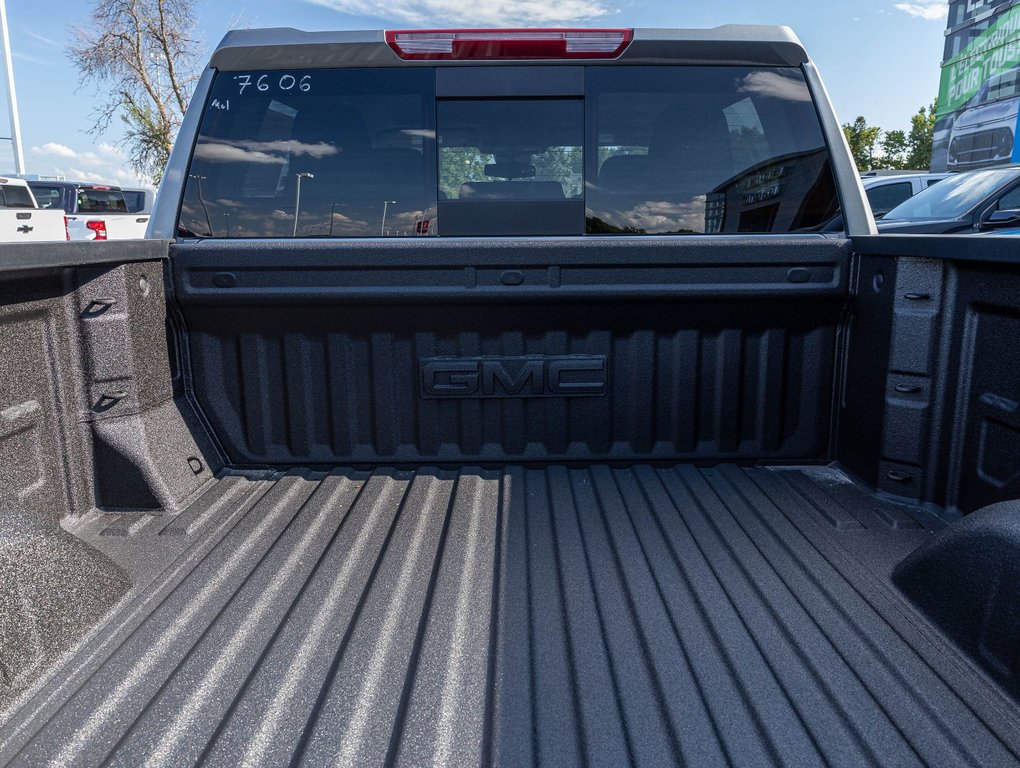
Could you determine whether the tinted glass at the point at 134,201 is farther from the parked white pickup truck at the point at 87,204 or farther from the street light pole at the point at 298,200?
the street light pole at the point at 298,200

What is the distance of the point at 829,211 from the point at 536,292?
1.08m

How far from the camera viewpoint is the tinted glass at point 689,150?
8.39 ft

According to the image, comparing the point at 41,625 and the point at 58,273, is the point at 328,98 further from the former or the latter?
the point at 41,625

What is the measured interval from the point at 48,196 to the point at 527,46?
1619cm

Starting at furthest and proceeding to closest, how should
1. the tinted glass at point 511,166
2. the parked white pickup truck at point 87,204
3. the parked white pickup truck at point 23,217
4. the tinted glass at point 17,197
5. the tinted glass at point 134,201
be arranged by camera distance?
the tinted glass at point 134,201 < the parked white pickup truck at point 87,204 < the tinted glass at point 17,197 < the parked white pickup truck at point 23,217 < the tinted glass at point 511,166

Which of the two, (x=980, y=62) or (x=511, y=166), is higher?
(x=980, y=62)

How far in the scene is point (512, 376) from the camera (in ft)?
8.84

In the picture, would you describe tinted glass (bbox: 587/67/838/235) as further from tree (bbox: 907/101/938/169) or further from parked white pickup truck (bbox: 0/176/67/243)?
tree (bbox: 907/101/938/169)

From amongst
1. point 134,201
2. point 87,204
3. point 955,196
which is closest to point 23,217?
point 87,204

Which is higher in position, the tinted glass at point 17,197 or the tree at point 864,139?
the tree at point 864,139

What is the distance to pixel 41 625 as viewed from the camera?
1706 mm

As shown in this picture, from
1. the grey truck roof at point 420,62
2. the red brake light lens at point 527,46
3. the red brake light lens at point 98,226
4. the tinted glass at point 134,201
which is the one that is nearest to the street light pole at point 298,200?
the grey truck roof at point 420,62

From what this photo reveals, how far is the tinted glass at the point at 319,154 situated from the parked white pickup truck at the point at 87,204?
44.6ft

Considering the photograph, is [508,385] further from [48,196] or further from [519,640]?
[48,196]
